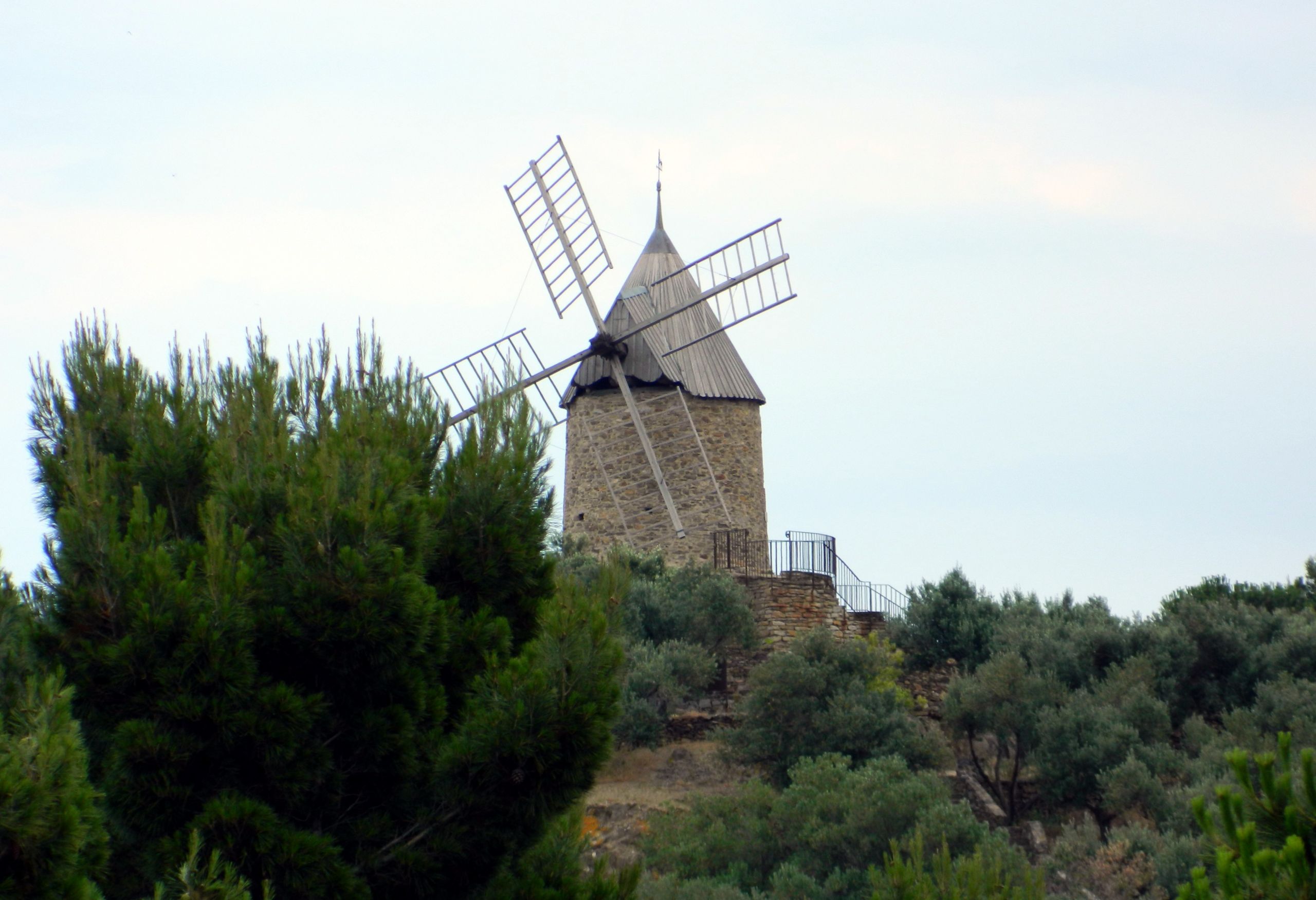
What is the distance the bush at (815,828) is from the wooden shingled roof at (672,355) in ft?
28.3

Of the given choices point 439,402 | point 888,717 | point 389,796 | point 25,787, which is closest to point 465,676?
point 389,796

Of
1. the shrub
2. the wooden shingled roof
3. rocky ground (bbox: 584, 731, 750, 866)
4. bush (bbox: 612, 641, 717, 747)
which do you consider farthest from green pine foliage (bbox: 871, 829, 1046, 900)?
the wooden shingled roof

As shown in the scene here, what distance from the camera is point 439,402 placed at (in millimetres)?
7406

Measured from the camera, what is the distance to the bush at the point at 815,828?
34.9 feet

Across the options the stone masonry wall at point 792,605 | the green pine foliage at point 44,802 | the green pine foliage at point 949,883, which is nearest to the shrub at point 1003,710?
the stone masonry wall at point 792,605

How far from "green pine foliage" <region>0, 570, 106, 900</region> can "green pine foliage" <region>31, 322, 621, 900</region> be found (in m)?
1.22

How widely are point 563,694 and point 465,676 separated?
0.72m

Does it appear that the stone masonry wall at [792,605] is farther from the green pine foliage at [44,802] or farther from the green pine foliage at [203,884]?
the green pine foliage at [44,802]

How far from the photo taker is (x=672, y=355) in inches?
781

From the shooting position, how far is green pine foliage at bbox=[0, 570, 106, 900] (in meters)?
3.86

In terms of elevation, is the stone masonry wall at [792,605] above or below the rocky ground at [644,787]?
above

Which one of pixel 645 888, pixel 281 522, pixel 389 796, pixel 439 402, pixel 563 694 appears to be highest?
pixel 439 402

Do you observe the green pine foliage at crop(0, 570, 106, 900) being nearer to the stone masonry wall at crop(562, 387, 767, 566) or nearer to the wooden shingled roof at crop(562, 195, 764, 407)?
the stone masonry wall at crop(562, 387, 767, 566)

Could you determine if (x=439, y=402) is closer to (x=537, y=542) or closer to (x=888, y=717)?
(x=537, y=542)
